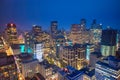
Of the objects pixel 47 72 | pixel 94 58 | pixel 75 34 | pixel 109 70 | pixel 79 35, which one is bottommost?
pixel 47 72

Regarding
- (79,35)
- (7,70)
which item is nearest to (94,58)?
(7,70)

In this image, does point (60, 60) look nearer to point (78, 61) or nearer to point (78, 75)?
point (78, 61)

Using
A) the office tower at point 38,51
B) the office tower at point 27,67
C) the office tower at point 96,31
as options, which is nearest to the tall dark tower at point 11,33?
the office tower at point 38,51

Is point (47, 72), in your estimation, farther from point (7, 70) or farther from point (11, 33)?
point (11, 33)

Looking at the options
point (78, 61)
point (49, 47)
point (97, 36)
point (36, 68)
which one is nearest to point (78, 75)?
point (36, 68)

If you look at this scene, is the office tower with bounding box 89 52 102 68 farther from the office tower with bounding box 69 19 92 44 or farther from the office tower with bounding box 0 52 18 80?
the office tower with bounding box 69 19 92 44

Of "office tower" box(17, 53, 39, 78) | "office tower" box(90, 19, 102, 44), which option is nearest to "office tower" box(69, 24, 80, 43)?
"office tower" box(90, 19, 102, 44)
